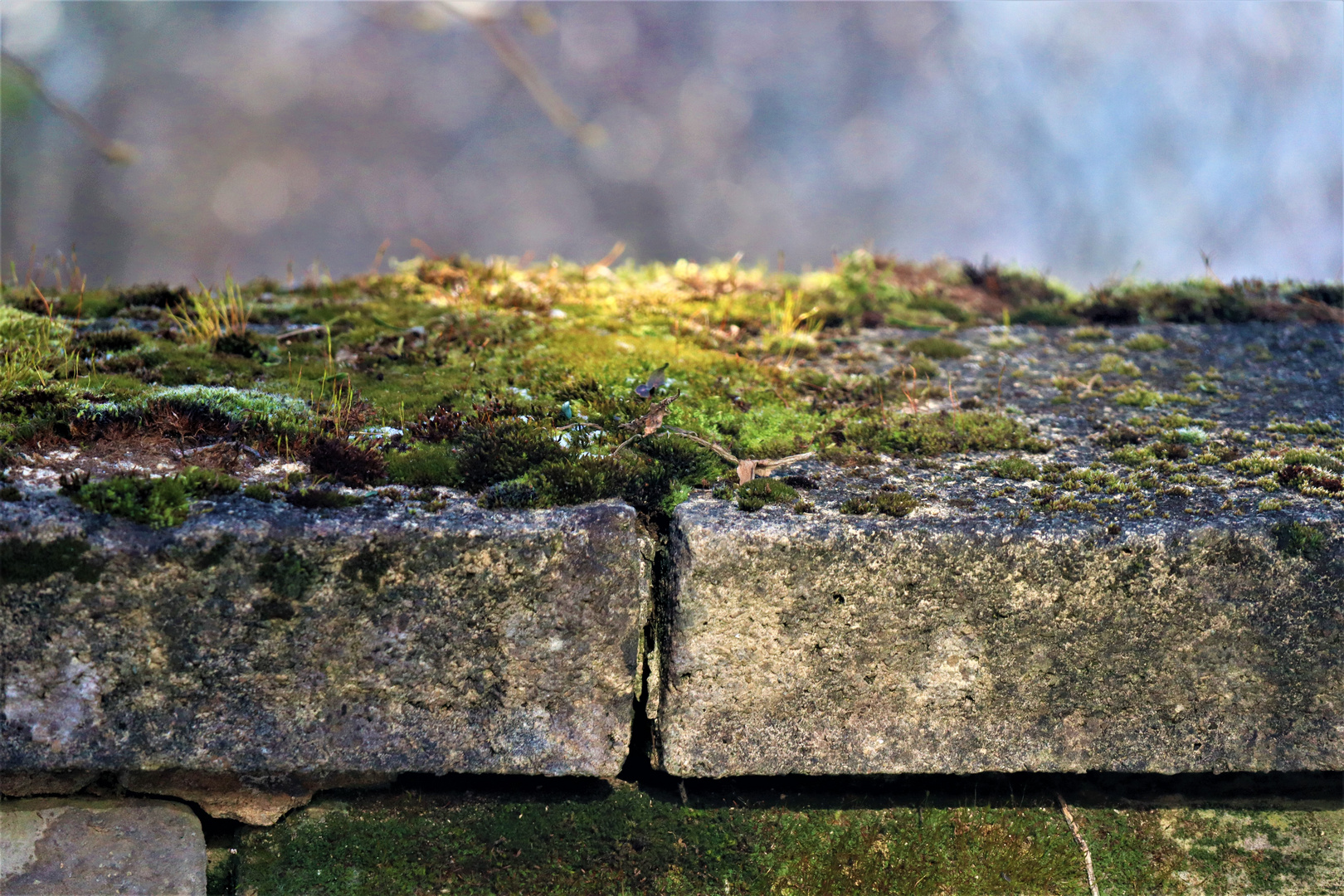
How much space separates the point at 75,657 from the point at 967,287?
542 centimetres

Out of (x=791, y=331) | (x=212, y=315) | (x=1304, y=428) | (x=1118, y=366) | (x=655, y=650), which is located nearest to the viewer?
(x=655, y=650)

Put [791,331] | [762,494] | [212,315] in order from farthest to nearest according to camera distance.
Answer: [791,331], [212,315], [762,494]

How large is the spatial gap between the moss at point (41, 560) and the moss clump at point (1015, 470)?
284 cm

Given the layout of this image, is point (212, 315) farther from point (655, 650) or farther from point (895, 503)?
point (895, 503)


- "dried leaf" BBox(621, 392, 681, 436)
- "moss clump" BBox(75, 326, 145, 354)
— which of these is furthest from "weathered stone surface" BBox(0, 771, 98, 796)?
"dried leaf" BBox(621, 392, 681, 436)

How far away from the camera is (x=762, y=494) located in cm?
301

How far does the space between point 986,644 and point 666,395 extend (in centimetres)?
151

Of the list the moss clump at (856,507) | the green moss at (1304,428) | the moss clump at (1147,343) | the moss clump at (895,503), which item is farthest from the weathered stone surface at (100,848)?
the moss clump at (1147,343)

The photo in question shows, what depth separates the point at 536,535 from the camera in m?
2.72

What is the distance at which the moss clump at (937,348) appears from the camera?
4738 millimetres

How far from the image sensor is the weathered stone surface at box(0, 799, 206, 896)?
2725mm

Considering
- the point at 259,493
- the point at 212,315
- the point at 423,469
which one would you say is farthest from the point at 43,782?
the point at 212,315

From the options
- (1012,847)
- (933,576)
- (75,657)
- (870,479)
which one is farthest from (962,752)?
(75,657)

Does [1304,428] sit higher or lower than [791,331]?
lower
